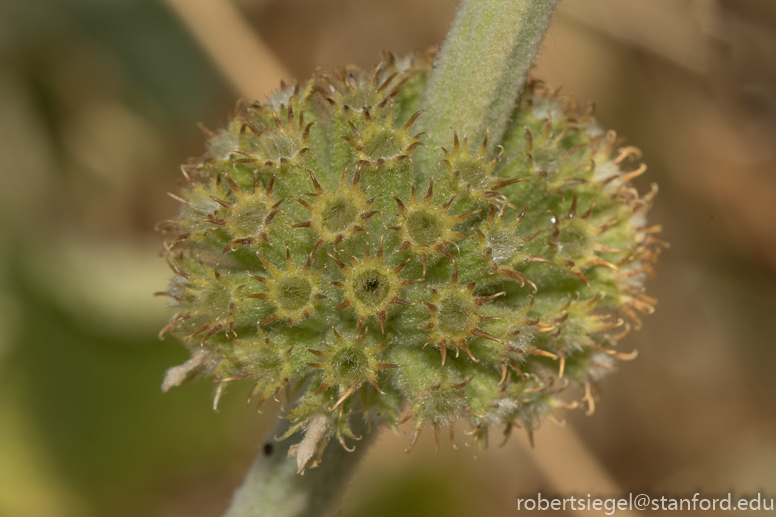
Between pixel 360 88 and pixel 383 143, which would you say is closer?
pixel 383 143

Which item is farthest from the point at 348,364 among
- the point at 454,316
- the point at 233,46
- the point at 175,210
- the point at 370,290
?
the point at 175,210

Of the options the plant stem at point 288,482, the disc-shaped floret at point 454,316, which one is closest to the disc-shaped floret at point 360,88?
the disc-shaped floret at point 454,316

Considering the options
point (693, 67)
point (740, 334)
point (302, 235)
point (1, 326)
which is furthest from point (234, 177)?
point (740, 334)

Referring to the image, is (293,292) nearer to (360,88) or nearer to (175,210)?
(360,88)

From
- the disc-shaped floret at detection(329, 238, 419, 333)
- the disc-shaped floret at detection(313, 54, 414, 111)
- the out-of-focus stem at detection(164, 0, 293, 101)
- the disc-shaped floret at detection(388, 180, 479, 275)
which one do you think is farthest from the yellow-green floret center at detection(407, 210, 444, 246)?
the out-of-focus stem at detection(164, 0, 293, 101)

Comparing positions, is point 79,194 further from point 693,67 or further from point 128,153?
point 693,67

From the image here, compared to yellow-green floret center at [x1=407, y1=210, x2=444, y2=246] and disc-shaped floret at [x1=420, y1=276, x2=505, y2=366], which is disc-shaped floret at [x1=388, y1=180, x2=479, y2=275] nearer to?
yellow-green floret center at [x1=407, y1=210, x2=444, y2=246]

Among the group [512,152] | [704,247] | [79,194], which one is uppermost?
[704,247]
